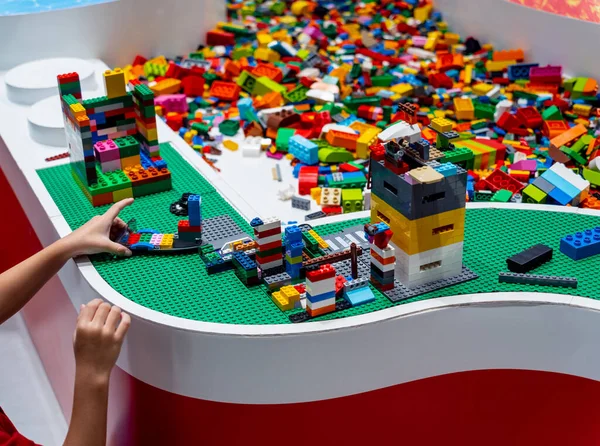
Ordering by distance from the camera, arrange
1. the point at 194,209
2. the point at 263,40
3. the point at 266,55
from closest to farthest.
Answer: the point at 194,209
the point at 266,55
the point at 263,40

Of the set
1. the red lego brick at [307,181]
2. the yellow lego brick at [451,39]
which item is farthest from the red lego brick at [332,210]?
the yellow lego brick at [451,39]

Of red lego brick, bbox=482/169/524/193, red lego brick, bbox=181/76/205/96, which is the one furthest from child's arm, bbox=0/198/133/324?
red lego brick, bbox=181/76/205/96

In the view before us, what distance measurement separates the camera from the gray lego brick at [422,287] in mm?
1932

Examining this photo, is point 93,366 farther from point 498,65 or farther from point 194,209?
point 498,65

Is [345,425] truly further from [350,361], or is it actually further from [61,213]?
[61,213]

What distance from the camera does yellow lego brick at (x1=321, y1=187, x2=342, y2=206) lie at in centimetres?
302

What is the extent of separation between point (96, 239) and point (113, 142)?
568 millimetres

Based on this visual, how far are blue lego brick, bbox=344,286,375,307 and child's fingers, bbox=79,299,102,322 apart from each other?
598mm

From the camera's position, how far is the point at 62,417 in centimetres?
271

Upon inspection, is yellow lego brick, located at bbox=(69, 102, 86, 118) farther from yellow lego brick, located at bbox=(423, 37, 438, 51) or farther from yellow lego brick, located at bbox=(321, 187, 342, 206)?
yellow lego brick, located at bbox=(423, 37, 438, 51)

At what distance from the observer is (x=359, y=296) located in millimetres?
1926

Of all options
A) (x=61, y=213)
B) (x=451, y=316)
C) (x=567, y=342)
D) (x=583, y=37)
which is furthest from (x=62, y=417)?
(x=583, y=37)

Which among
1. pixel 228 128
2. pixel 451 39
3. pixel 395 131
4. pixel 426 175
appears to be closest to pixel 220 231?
pixel 395 131

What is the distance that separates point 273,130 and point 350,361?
80.7 inches
